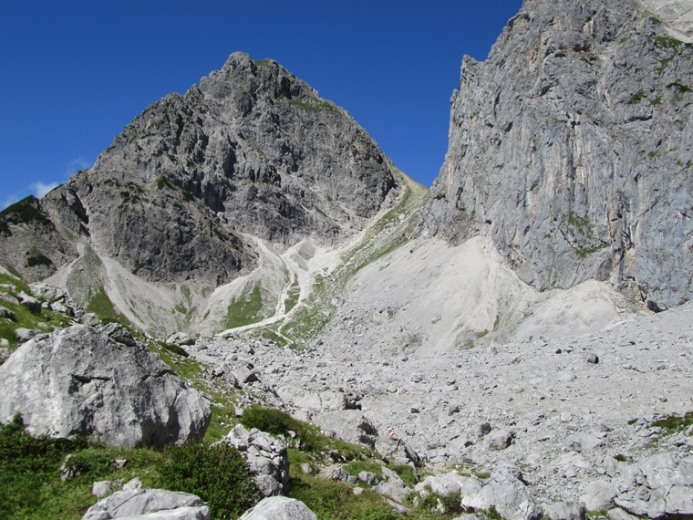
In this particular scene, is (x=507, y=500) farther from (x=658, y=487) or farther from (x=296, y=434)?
(x=296, y=434)

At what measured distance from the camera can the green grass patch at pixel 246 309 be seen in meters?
165

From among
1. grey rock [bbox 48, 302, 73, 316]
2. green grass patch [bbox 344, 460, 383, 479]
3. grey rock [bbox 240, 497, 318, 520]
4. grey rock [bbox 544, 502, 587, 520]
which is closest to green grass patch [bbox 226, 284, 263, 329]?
grey rock [bbox 48, 302, 73, 316]

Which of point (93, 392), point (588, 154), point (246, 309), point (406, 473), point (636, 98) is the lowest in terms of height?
point (406, 473)

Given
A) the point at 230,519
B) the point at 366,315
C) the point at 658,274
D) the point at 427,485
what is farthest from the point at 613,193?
the point at 230,519

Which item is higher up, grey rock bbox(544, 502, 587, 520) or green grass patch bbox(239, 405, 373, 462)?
green grass patch bbox(239, 405, 373, 462)

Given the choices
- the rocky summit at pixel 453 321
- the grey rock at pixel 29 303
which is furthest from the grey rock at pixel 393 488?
the grey rock at pixel 29 303

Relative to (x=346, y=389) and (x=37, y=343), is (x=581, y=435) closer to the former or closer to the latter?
(x=346, y=389)

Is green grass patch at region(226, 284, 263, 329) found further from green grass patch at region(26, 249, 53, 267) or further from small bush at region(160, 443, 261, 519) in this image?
small bush at region(160, 443, 261, 519)

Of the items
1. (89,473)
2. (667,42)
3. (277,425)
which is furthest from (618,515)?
(667,42)

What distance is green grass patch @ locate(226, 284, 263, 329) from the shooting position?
165 metres

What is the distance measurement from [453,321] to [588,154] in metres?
40.3

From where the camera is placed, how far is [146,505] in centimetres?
1070

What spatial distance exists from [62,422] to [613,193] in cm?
9889

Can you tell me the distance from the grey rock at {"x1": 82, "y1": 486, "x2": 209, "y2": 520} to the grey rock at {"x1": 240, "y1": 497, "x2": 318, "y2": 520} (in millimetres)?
997
